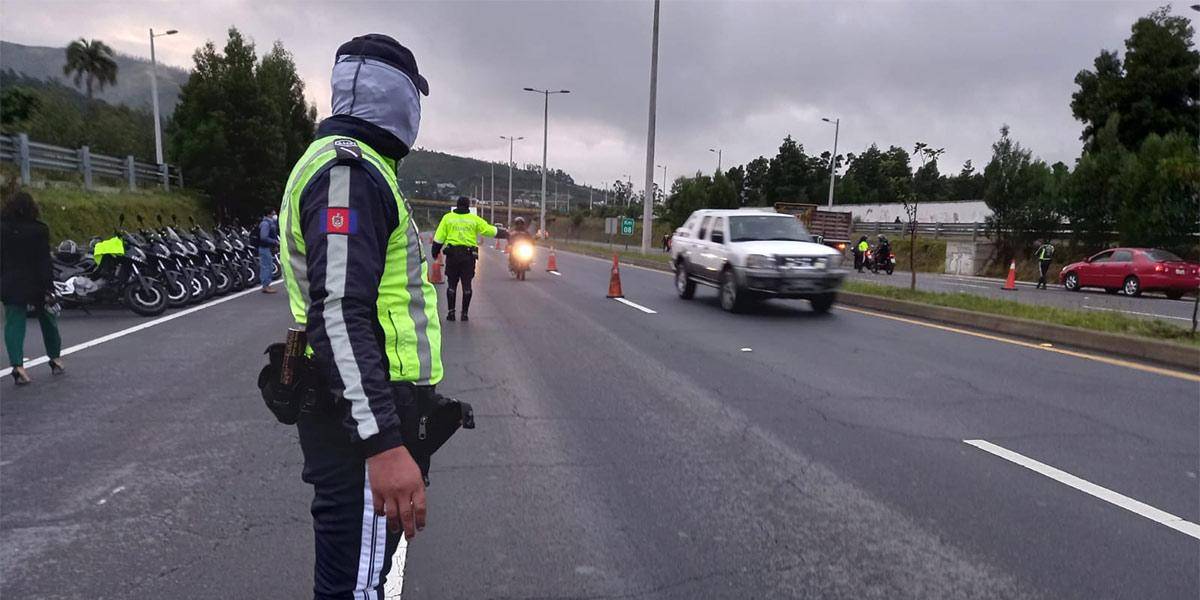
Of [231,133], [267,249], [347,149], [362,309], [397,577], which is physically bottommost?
[397,577]

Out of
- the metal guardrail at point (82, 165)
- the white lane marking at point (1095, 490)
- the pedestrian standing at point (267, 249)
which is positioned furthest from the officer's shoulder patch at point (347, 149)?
the metal guardrail at point (82, 165)

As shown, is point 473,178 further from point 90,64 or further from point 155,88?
point 155,88

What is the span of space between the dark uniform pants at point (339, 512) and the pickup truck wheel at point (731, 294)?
→ 38.0 ft

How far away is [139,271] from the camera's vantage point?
12.2m

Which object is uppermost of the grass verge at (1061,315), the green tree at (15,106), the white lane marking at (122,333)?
the green tree at (15,106)

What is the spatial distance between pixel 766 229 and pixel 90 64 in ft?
288

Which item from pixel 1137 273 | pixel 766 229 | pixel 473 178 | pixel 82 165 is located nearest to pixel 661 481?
pixel 766 229

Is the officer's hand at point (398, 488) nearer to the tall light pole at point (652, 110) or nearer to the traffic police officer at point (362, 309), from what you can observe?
the traffic police officer at point (362, 309)

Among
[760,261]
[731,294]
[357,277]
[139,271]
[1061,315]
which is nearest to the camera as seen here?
[357,277]

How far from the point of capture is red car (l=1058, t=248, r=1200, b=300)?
2131 cm

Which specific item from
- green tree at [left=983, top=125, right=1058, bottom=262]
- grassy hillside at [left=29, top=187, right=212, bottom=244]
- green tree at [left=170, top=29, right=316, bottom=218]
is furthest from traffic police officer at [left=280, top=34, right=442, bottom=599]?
green tree at [left=983, top=125, right=1058, bottom=262]

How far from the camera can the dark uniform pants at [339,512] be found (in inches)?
83.7

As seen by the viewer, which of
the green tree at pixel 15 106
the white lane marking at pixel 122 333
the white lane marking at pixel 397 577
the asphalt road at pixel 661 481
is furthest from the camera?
the green tree at pixel 15 106

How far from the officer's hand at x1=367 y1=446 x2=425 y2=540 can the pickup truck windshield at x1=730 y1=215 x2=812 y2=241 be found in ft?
40.9
